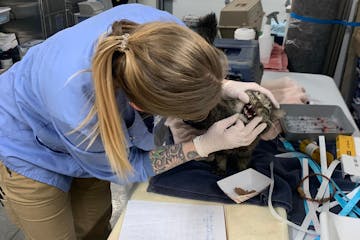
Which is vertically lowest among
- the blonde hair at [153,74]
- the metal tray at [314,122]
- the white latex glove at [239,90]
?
the metal tray at [314,122]

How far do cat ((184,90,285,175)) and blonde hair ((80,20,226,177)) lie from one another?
0.65 ft

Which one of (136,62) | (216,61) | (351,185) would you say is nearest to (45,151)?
(136,62)

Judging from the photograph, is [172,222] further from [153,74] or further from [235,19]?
[235,19]

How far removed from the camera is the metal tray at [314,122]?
1.16 m

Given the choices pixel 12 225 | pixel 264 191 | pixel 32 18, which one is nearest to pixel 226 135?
pixel 264 191

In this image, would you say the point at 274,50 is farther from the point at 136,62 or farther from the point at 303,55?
the point at 136,62

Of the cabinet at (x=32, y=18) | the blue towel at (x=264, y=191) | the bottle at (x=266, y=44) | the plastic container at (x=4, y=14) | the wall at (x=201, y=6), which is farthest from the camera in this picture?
the wall at (x=201, y=6)

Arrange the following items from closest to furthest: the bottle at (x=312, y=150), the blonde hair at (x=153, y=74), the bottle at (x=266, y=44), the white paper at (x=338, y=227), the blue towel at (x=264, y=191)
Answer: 1. the blonde hair at (x=153, y=74)
2. the white paper at (x=338, y=227)
3. the blue towel at (x=264, y=191)
4. the bottle at (x=312, y=150)
5. the bottle at (x=266, y=44)

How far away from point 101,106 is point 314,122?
2.91 feet

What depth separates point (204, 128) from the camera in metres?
0.96

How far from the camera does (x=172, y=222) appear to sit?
0.85m

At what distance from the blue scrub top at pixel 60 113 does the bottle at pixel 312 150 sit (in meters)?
0.55

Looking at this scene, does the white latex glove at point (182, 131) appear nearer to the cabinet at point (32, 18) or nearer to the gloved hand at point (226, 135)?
the gloved hand at point (226, 135)

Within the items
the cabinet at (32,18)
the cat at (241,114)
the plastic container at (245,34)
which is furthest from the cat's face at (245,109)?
the cabinet at (32,18)
